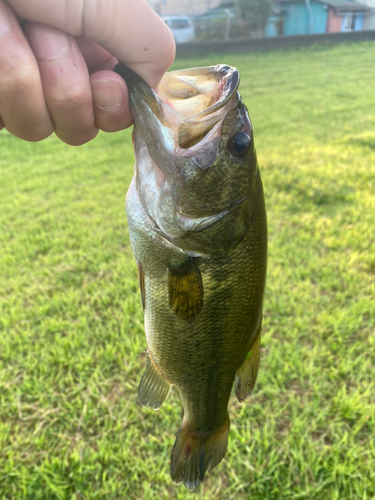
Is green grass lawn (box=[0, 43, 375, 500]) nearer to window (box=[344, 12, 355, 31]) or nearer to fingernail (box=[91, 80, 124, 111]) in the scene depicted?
fingernail (box=[91, 80, 124, 111])

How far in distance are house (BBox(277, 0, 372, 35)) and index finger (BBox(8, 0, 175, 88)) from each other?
26222 millimetres

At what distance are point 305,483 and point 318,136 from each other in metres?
7.27

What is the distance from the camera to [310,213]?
458 cm

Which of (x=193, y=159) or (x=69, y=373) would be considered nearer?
(x=193, y=159)

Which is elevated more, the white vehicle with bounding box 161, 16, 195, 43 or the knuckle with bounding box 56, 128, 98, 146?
the knuckle with bounding box 56, 128, 98, 146

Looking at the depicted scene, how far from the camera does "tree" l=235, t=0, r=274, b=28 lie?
2170cm

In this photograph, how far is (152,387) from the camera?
145cm

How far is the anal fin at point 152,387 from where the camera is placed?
1.43 m

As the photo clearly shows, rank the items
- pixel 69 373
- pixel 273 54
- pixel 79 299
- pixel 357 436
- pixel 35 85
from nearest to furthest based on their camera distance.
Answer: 1. pixel 35 85
2. pixel 357 436
3. pixel 69 373
4. pixel 79 299
5. pixel 273 54

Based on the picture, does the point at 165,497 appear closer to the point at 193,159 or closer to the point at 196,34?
the point at 193,159

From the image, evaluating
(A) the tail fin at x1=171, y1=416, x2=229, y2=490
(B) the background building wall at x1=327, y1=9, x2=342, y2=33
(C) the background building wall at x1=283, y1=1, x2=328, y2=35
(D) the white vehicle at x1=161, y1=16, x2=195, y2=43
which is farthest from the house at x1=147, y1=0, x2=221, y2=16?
(A) the tail fin at x1=171, y1=416, x2=229, y2=490

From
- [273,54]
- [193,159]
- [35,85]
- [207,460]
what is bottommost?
[273,54]

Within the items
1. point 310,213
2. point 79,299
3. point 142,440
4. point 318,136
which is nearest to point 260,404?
point 142,440

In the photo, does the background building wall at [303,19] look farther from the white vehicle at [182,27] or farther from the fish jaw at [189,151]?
the fish jaw at [189,151]
